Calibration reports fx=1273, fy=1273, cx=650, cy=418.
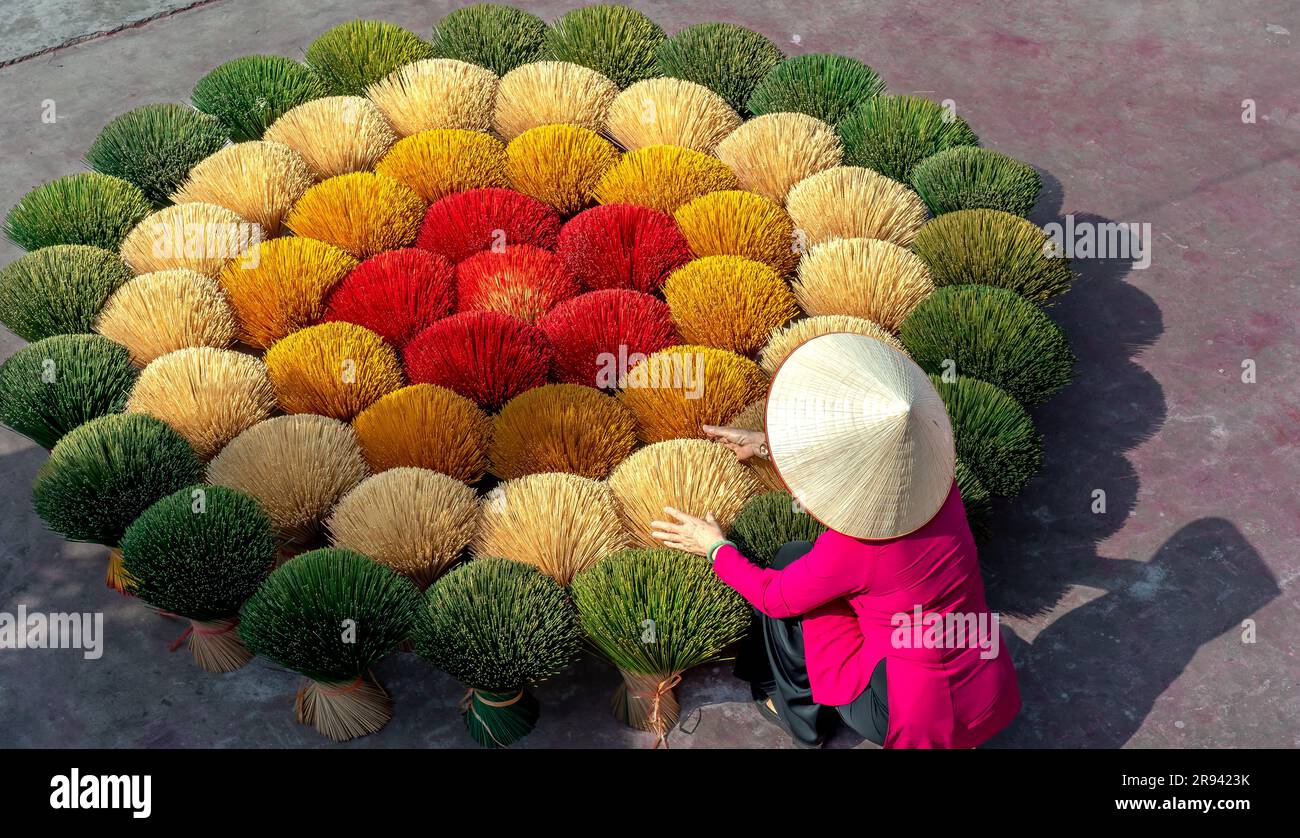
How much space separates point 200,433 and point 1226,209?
4.28m

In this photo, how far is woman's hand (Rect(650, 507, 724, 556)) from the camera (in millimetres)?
3361

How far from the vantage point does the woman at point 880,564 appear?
2789mm

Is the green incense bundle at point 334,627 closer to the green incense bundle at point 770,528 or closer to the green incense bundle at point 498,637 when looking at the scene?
the green incense bundle at point 498,637

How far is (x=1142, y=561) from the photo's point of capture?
394 centimetres

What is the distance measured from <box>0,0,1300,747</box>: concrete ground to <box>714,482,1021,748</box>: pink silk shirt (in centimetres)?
45

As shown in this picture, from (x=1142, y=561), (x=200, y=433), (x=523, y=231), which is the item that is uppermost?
(x=523, y=231)

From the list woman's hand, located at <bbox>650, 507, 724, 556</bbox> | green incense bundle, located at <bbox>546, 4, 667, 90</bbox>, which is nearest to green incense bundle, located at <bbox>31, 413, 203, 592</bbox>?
woman's hand, located at <bbox>650, 507, 724, 556</bbox>

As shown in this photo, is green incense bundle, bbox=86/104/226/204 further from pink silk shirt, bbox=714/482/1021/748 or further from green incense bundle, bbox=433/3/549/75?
pink silk shirt, bbox=714/482/1021/748

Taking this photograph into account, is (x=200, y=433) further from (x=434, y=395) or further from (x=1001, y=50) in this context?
(x=1001, y=50)

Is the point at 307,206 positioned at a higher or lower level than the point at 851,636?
higher

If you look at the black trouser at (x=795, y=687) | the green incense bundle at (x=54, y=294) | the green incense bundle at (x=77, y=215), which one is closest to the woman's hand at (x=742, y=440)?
the black trouser at (x=795, y=687)

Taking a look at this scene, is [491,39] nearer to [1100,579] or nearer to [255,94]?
[255,94]

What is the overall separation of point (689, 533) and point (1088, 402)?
6.23 ft

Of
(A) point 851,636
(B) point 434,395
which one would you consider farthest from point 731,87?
(A) point 851,636
